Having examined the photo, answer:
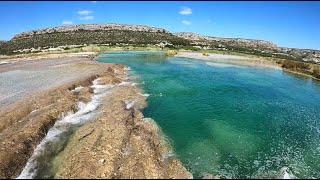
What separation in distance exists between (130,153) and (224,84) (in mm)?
30861

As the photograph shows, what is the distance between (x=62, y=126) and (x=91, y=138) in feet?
15.5

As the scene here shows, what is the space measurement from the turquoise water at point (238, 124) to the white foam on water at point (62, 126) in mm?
5548

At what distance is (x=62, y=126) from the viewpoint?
27.8 metres

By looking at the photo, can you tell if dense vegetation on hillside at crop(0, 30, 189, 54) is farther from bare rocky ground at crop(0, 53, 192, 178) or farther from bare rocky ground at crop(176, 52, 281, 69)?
bare rocky ground at crop(0, 53, 192, 178)

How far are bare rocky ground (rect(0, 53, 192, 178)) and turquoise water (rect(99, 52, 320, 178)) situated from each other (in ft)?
5.63

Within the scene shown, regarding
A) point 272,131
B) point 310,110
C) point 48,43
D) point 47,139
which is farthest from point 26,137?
point 48,43

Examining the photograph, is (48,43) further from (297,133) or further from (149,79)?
(297,133)

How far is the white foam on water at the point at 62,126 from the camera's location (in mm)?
20281

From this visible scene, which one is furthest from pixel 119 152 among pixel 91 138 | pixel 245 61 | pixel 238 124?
pixel 245 61

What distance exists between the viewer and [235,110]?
3553 centimetres

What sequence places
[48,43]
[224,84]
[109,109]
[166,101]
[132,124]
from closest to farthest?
[132,124]
[109,109]
[166,101]
[224,84]
[48,43]

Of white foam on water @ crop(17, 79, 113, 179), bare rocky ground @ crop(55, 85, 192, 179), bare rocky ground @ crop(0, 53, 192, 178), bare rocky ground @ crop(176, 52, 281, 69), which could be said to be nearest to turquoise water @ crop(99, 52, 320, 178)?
bare rocky ground @ crop(55, 85, 192, 179)

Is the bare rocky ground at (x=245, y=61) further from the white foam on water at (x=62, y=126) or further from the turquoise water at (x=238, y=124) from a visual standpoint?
the white foam on water at (x=62, y=126)

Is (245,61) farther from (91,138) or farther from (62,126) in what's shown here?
(91,138)
